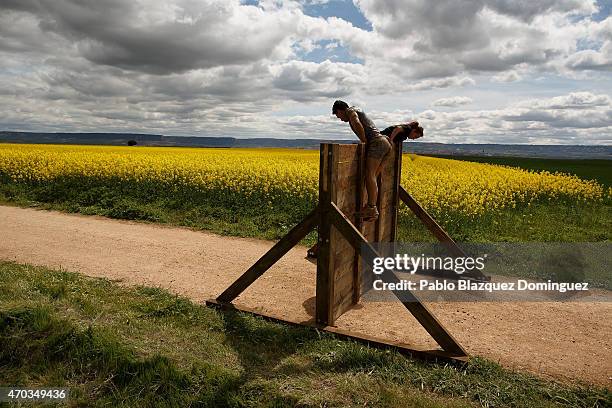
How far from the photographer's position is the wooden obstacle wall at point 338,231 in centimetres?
493

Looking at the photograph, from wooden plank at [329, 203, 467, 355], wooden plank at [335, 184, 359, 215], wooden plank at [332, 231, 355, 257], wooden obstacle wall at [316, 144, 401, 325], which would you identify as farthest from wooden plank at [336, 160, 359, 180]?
wooden plank at [329, 203, 467, 355]

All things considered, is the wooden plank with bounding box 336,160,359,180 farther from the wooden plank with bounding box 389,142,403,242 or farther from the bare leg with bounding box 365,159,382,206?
the wooden plank with bounding box 389,142,403,242

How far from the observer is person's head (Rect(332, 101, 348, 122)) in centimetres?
562

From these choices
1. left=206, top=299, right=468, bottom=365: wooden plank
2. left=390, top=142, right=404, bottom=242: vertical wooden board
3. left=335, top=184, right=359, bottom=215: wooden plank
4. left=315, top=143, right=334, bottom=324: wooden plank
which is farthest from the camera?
left=390, top=142, right=404, bottom=242: vertical wooden board

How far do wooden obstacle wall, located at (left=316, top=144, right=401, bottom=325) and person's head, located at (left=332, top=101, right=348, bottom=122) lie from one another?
0.44 meters

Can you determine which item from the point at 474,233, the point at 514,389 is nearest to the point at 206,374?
the point at 514,389

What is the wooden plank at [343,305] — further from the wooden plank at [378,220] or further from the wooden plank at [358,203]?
the wooden plank at [378,220]

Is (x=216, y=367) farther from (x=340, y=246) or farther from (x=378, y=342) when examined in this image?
(x=340, y=246)

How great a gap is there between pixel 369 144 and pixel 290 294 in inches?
99.7

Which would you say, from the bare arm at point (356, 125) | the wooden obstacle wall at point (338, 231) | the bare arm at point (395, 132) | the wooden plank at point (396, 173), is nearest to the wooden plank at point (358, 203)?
the wooden obstacle wall at point (338, 231)

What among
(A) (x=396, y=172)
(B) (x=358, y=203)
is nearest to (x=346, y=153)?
(B) (x=358, y=203)

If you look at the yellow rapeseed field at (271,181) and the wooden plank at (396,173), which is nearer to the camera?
the wooden plank at (396,173)

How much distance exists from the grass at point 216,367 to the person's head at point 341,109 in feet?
9.04

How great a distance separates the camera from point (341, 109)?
5.64 m
